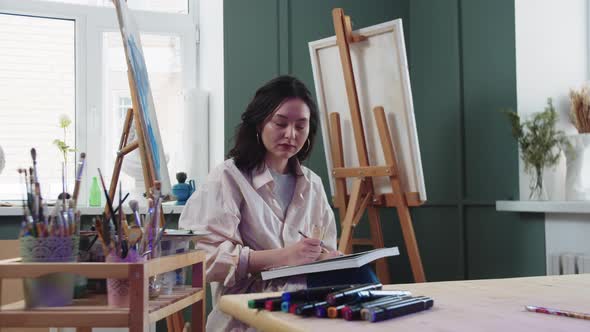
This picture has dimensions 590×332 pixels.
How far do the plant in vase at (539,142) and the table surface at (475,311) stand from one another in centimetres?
173

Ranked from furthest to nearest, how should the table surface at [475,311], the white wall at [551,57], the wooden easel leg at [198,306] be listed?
the white wall at [551,57] < the wooden easel leg at [198,306] < the table surface at [475,311]

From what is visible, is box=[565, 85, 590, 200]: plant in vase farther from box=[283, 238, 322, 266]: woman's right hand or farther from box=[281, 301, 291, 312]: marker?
box=[281, 301, 291, 312]: marker

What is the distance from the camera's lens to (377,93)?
114 inches

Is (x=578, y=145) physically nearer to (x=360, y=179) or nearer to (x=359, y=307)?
(x=360, y=179)

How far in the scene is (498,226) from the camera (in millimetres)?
3158

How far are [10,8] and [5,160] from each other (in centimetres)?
80

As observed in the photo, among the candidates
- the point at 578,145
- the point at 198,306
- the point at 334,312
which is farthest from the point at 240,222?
the point at 578,145

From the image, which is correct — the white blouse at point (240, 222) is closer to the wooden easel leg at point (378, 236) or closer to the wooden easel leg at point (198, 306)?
the wooden easel leg at point (198, 306)

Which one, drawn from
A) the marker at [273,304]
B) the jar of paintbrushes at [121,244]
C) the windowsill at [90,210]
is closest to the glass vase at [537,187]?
the windowsill at [90,210]

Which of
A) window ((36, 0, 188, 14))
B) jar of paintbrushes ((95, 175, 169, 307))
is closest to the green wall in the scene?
window ((36, 0, 188, 14))

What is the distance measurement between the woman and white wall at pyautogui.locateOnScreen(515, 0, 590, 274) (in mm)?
1242

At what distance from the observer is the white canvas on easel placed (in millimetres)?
2760

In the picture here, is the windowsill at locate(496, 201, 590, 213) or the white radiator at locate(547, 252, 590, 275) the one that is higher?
the windowsill at locate(496, 201, 590, 213)

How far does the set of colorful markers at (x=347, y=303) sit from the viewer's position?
872mm
